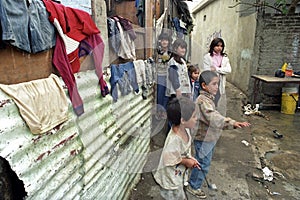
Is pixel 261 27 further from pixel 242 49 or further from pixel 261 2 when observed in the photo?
pixel 242 49

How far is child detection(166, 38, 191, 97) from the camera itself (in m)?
3.59

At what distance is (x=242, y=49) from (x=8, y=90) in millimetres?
7933

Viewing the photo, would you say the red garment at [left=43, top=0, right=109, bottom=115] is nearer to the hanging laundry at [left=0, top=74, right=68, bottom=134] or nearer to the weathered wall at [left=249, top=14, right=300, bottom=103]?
the hanging laundry at [left=0, top=74, right=68, bottom=134]

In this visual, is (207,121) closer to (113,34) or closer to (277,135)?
(113,34)

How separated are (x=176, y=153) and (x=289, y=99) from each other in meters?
5.47

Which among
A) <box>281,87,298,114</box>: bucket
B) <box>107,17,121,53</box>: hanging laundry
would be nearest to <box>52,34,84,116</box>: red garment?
<box>107,17,121,53</box>: hanging laundry

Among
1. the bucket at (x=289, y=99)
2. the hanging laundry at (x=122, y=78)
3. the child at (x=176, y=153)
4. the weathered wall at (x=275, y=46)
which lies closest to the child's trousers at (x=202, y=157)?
the child at (x=176, y=153)

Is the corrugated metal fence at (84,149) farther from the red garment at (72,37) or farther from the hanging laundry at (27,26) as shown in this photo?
the hanging laundry at (27,26)

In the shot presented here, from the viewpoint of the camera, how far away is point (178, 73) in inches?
142

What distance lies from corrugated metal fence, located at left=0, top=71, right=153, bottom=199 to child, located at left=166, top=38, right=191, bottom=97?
0.83 m

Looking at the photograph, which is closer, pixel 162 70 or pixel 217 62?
pixel 162 70

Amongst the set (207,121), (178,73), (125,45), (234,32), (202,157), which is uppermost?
(234,32)

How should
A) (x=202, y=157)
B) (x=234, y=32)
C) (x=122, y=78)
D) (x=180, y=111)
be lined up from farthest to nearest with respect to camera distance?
(x=234, y=32) < (x=202, y=157) < (x=122, y=78) < (x=180, y=111)

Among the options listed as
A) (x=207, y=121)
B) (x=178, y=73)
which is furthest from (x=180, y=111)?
(x=178, y=73)
